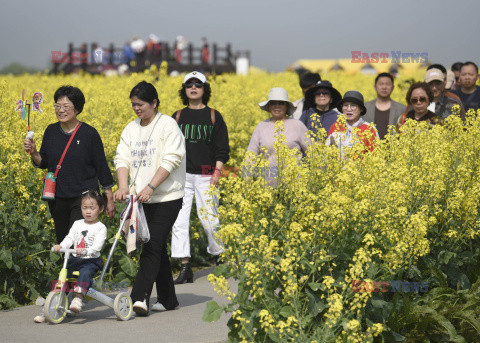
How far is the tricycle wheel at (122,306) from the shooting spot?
21.1 feet

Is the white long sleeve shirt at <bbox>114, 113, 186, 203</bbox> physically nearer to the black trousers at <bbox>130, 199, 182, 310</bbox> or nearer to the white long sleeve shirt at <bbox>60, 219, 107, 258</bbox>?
the black trousers at <bbox>130, 199, 182, 310</bbox>

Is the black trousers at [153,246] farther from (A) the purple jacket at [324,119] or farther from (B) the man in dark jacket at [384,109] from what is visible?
(B) the man in dark jacket at [384,109]

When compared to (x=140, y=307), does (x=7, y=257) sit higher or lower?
higher

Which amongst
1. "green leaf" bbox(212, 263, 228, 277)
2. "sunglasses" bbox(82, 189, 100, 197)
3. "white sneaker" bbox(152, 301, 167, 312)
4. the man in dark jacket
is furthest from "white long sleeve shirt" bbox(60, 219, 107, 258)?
the man in dark jacket

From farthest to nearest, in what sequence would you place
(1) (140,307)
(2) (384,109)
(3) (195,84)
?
(2) (384,109) < (3) (195,84) < (1) (140,307)

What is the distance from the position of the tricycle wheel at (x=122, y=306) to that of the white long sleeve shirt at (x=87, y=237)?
1.38ft

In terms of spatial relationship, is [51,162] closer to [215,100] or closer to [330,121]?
[330,121]

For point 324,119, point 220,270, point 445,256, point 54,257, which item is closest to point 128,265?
point 54,257

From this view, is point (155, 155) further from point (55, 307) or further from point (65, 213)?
point (55, 307)

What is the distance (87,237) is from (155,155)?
0.89 m

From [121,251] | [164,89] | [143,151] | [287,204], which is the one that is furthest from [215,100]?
[287,204]

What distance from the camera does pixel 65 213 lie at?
6.80 meters

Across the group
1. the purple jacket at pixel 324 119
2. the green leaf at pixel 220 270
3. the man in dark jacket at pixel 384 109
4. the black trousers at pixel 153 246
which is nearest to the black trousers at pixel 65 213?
the black trousers at pixel 153 246

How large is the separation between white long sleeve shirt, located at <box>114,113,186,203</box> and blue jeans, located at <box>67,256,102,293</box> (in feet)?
2.31
